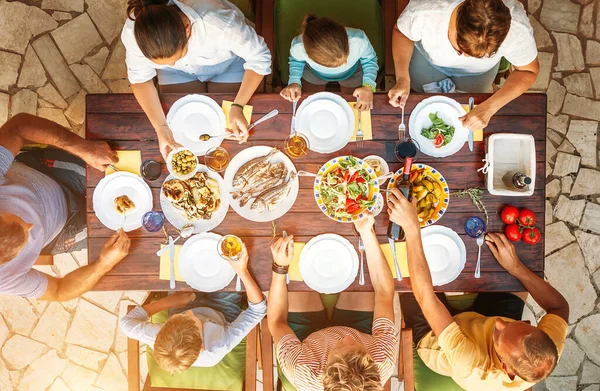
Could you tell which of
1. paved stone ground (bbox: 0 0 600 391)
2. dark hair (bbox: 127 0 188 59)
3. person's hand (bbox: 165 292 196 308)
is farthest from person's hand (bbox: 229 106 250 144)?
paved stone ground (bbox: 0 0 600 391)

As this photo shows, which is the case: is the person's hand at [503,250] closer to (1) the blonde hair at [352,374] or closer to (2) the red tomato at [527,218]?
(2) the red tomato at [527,218]

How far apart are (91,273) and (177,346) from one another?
651 millimetres

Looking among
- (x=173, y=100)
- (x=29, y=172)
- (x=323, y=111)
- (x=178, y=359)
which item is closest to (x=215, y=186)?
(x=173, y=100)

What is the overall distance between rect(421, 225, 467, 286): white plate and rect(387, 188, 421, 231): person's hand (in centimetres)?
17

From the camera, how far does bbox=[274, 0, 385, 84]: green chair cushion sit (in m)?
2.83

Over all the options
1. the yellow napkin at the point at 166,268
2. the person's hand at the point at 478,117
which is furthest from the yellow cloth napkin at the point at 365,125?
the yellow napkin at the point at 166,268

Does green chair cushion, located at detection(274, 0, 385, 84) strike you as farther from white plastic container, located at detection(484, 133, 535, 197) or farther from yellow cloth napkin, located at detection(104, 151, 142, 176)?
yellow cloth napkin, located at detection(104, 151, 142, 176)

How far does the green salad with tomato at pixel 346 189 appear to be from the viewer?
2330 mm

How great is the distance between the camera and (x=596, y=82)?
3574 millimetres

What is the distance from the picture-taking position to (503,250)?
2.38m

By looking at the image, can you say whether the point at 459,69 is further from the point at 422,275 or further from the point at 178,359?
the point at 178,359

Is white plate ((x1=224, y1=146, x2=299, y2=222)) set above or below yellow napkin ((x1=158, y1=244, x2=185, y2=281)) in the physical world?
above

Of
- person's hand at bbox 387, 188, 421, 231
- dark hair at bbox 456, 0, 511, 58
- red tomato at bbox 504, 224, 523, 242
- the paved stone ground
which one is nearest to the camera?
dark hair at bbox 456, 0, 511, 58

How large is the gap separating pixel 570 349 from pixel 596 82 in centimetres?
220
